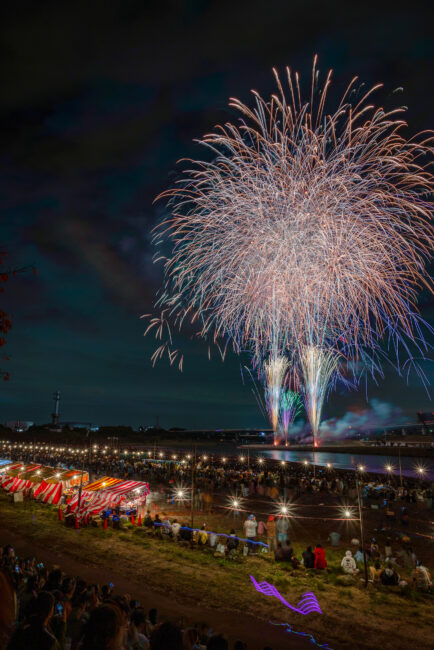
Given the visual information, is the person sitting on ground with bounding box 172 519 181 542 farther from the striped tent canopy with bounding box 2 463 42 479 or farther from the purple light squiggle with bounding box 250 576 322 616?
the striped tent canopy with bounding box 2 463 42 479

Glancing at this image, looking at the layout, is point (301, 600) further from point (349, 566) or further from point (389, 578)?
point (389, 578)

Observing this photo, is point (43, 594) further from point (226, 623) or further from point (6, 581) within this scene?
point (226, 623)

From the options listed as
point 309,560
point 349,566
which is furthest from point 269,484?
point 349,566

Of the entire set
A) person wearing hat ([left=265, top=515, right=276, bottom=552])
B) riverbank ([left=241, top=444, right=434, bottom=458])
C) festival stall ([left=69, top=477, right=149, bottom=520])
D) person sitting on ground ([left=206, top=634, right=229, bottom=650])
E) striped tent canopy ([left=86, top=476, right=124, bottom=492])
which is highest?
person sitting on ground ([left=206, top=634, right=229, bottom=650])

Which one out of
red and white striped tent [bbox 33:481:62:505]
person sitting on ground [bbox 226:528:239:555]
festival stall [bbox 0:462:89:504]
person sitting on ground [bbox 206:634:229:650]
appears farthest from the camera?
festival stall [bbox 0:462:89:504]

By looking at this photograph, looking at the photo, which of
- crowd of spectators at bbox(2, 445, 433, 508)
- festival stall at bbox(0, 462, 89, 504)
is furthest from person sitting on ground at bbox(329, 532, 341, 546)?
festival stall at bbox(0, 462, 89, 504)
